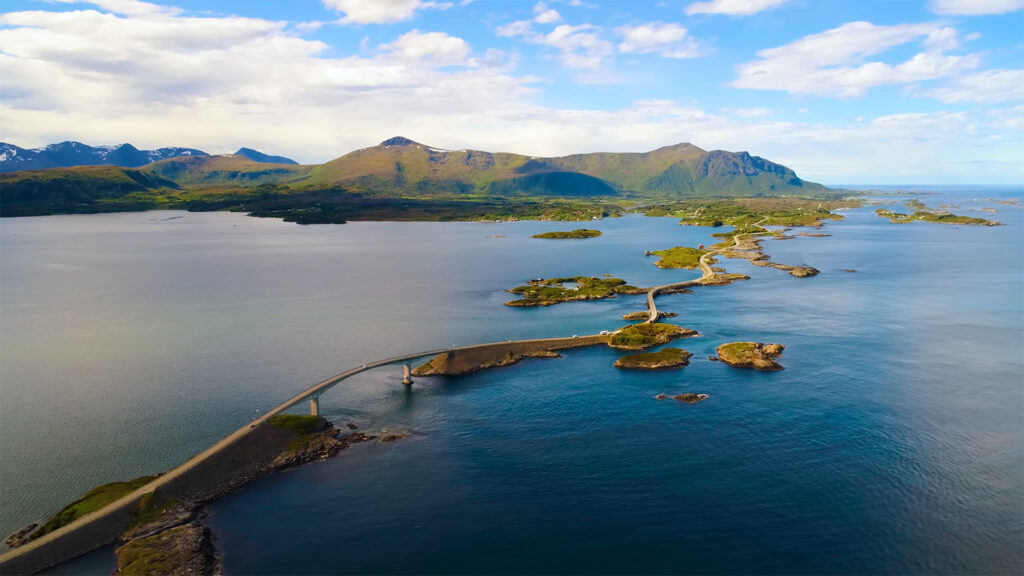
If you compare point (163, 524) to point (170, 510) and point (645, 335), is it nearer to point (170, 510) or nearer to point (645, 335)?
point (170, 510)

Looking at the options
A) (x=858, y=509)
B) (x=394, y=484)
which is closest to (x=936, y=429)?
(x=858, y=509)

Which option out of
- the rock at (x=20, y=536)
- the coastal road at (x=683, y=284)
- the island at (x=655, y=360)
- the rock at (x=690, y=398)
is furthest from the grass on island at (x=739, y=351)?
the rock at (x=20, y=536)

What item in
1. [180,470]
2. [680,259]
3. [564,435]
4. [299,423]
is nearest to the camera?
[180,470]

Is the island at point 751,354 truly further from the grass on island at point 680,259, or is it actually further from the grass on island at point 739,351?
the grass on island at point 680,259

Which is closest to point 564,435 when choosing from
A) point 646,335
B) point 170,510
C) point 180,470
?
point 180,470

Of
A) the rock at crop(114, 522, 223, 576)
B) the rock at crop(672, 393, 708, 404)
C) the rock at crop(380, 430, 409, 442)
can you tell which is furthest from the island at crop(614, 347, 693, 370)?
the rock at crop(114, 522, 223, 576)

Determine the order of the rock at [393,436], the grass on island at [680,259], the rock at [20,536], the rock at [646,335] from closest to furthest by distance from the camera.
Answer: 1. the rock at [20,536]
2. the rock at [393,436]
3. the rock at [646,335]
4. the grass on island at [680,259]
